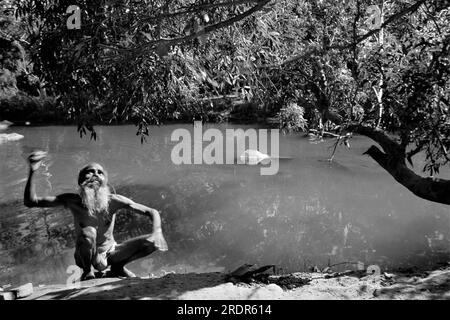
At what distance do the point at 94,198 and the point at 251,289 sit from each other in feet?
5.40

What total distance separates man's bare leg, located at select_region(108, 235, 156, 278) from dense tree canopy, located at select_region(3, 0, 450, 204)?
113cm

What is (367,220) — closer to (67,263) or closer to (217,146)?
(67,263)

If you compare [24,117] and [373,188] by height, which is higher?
[24,117]

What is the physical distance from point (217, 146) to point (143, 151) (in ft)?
9.04

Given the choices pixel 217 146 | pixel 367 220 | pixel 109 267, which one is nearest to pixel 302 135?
pixel 217 146

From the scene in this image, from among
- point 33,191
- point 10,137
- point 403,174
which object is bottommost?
point 33,191

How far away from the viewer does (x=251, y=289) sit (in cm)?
369

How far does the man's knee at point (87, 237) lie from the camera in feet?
13.5

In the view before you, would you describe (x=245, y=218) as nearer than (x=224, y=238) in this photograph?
No

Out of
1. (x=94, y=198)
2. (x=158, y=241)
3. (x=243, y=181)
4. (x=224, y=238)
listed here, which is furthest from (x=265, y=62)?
(x=243, y=181)

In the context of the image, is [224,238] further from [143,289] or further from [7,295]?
[7,295]

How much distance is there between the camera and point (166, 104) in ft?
15.8

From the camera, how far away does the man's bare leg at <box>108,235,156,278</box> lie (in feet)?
13.7

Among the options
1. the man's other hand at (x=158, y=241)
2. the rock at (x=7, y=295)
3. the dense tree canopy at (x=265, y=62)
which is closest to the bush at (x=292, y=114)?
the dense tree canopy at (x=265, y=62)
